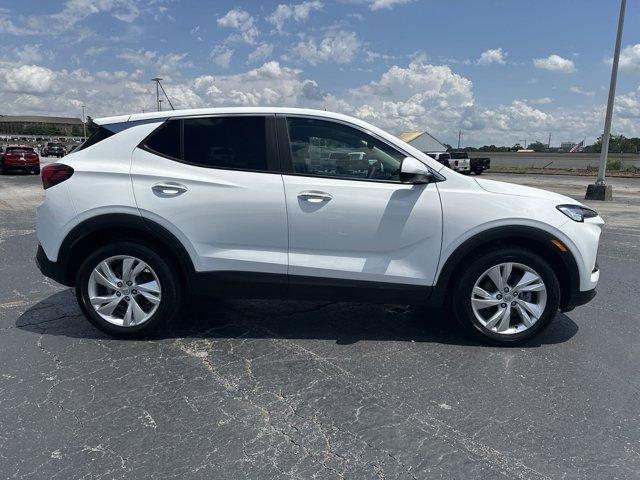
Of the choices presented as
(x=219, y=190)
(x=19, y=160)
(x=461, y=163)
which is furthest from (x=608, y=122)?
(x=19, y=160)

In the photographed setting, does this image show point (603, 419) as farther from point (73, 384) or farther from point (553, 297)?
point (73, 384)

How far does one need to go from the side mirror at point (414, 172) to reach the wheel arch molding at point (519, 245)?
0.58m

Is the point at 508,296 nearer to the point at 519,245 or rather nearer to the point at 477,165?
the point at 519,245

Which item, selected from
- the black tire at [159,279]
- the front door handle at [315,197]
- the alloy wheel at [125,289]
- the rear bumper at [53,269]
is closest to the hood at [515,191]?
the front door handle at [315,197]

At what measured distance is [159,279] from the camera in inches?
159

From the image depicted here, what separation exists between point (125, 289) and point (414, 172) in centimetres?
243

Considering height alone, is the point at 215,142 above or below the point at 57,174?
above

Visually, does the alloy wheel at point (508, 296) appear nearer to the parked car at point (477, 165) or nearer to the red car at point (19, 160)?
the red car at point (19, 160)

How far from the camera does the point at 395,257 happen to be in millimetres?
3926

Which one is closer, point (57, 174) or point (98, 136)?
point (57, 174)

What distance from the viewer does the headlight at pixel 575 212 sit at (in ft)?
13.0

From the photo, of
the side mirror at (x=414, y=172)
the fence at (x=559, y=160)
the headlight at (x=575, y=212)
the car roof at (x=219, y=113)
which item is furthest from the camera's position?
the fence at (x=559, y=160)

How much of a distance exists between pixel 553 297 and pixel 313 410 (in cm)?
212

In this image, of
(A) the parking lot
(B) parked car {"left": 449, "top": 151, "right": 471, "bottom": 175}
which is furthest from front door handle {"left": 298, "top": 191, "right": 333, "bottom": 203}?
(B) parked car {"left": 449, "top": 151, "right": 471, "bottom": 175}
